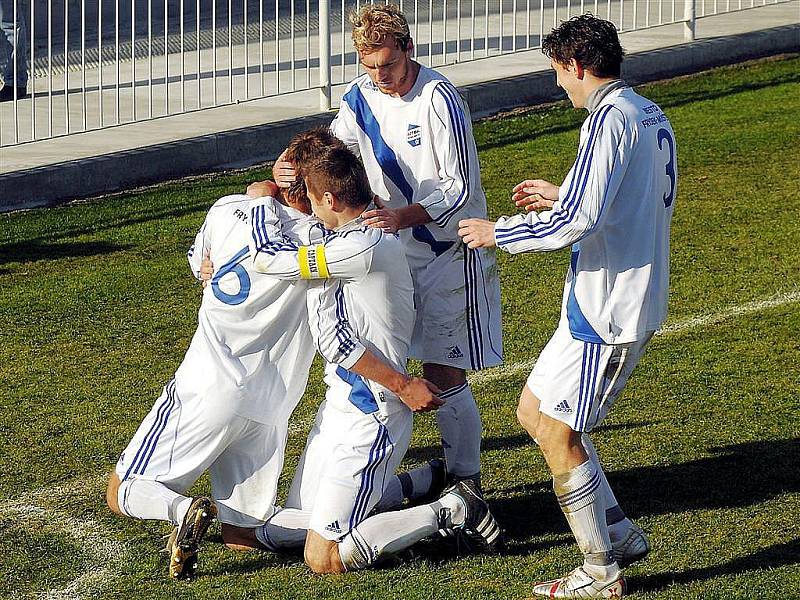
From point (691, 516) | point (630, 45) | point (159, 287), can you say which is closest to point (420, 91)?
point (691, 516)

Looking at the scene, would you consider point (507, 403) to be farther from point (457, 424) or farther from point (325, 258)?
point (325, 258)

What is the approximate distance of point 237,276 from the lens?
501cm

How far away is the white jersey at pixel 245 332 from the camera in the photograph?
5.00 meters

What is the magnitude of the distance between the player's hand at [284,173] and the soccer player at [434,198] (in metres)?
0.46

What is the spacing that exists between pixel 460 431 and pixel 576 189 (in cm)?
149

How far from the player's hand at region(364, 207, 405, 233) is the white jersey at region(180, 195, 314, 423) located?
0.21 metres

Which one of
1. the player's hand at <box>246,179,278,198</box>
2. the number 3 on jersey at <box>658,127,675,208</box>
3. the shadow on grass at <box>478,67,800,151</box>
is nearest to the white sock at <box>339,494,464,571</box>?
the player's hand at <box>246,179,278,198</box>

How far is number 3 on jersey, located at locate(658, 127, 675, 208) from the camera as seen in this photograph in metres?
4.51

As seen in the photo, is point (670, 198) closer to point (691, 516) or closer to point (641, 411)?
point (691, 516)

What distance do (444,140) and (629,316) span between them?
3.81ft

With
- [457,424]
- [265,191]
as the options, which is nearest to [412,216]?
[265,191]

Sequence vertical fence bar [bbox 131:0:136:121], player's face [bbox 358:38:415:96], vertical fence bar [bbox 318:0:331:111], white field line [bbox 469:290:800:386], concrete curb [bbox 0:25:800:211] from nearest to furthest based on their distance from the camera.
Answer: player's face [bbox 358:38:415:96], white field line [bbox 469:290:800:386], concrete curb [bbox 0:25:800:211], vertical fence bar [bbox 131:0:136:121], vertical fence bar [bbox 318:0:331:111]

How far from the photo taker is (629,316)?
4.54 meters

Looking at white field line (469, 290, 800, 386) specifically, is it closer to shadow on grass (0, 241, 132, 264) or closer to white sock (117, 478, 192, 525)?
white sock (117, 478, 192, 525)
